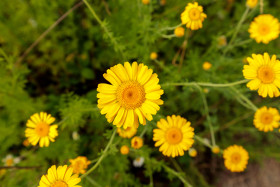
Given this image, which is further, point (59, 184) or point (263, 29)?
Answer: point (263, 29)

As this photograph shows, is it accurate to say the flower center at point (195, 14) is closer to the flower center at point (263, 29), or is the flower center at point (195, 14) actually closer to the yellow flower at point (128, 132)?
the flower center at point (263, 29)

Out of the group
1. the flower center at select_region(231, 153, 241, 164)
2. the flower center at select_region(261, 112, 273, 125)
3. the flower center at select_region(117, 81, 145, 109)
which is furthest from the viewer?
the flower center at select_region(231, 153, 241, 164)

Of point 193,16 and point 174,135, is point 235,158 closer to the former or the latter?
point 174,135

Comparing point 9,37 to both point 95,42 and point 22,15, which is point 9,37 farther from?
point 95,42

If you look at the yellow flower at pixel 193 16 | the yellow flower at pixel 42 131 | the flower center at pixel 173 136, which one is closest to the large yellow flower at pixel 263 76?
the yellow flower at pixel 193 16

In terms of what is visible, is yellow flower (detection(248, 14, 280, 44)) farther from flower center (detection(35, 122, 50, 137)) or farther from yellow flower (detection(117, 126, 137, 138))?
flower center (detection(35, 122, 50, 137))

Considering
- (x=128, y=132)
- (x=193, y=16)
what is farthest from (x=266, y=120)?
(x=128, y=132)

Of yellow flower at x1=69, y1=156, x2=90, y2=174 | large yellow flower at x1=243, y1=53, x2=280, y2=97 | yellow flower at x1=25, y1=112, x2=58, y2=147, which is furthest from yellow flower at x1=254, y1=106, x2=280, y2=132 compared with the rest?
yellow flower at x1=25, y1=112, x2=58, y2=147
